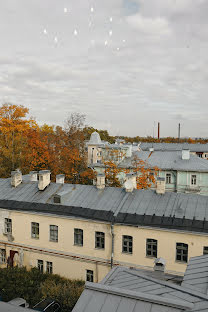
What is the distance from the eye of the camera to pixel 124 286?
8.87 meters

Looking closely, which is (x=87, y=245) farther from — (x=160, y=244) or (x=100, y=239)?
(x=160, y=244)

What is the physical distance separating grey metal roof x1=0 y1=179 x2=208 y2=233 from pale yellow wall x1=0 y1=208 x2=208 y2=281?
1.98 feet

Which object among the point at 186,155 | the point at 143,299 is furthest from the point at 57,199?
the point at 186,155

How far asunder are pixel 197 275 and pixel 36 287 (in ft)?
44.7

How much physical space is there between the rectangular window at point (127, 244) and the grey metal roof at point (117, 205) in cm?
129

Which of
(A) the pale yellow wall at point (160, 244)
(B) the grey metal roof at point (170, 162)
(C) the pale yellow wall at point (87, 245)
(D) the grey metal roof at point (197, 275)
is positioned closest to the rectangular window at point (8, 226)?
(C) the pale yellow wall at point (87, 245)

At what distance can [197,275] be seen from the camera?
9.62m

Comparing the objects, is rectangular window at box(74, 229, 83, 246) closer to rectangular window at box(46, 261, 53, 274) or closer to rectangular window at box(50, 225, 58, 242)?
rectangular window at box(50, 225, 58, 242)

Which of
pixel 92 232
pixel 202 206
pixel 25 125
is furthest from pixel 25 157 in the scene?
pixel 202 206

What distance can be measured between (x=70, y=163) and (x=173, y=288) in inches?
1356

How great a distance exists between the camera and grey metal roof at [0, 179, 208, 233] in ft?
61.5

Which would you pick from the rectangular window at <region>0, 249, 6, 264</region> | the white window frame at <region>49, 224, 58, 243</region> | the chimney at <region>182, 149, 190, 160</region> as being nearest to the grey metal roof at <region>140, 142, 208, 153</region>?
the chimney at <region>182, 149, 190, 160</region>

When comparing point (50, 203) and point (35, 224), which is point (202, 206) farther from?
point (35, 224)

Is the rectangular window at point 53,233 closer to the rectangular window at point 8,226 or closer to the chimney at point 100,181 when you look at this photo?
the rectangular window at point 8,226
